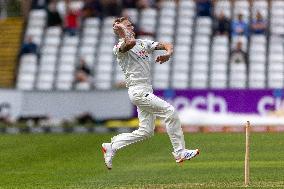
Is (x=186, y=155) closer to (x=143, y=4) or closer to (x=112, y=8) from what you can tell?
(x=112, y=8)

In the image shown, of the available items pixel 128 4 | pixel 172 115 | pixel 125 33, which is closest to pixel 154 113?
pixel 172 115

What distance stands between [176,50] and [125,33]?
16465 millimetres

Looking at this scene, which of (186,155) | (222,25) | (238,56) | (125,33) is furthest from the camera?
(222,25)

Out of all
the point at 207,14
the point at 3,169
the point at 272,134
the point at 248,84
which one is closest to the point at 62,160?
the point at 3,169

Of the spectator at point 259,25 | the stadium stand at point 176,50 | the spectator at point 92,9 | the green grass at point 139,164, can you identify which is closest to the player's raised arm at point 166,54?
the green grass at point 139,164

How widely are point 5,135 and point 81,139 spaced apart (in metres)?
2.79

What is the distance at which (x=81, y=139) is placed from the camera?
22.5 m

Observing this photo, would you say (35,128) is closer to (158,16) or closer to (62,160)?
(158,16)

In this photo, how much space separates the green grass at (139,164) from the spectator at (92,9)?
27.6 feet

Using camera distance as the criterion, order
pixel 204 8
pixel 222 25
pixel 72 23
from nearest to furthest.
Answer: pixel 222 25 → pixel 204 8 → pixel 72 23

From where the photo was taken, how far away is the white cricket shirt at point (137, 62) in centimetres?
1338

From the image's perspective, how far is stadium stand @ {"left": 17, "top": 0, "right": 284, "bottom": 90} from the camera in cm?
2831

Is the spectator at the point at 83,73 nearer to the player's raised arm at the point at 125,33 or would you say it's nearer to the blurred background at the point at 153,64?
the blurred background at the point at 153,64

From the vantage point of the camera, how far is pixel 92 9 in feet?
102
